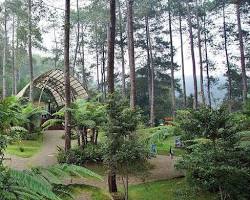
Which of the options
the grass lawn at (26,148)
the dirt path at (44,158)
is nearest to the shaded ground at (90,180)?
the dirt path at (44,158)

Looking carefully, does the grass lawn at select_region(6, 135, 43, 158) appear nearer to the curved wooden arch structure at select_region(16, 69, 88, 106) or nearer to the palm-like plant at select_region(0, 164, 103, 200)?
the curved wooden arch structure at select_region(16, 69, 88, 106)

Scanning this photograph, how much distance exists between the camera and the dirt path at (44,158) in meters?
16.5

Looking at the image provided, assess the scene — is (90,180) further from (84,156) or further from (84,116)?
(84,116)

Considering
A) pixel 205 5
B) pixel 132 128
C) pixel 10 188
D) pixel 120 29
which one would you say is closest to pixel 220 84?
pixel 205 5

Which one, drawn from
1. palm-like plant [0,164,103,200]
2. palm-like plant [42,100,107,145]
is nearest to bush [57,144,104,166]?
palm-like plant [42,100,107,145]

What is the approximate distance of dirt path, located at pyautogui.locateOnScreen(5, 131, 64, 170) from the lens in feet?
54.2

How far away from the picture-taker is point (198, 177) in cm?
1017

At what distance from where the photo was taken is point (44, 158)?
18359 millimetres

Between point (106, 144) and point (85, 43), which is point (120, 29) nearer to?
point (85, 43)

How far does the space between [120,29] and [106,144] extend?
27270 mm

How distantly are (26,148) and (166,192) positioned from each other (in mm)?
10292

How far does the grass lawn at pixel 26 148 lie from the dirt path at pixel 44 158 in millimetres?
346

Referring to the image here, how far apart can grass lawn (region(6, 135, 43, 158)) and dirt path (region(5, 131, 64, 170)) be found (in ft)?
1.14

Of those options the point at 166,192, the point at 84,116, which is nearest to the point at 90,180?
the point at 166,192
